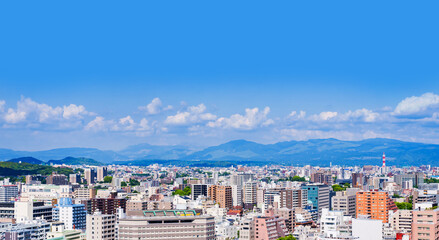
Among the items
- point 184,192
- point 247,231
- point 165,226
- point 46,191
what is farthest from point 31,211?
point 184,192

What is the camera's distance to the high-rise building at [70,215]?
1347 inches

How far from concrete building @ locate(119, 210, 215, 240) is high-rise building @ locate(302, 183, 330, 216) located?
2160 centimetres

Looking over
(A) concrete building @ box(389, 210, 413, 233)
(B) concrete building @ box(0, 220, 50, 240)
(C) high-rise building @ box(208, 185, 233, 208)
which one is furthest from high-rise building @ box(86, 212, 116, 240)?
(C) high-rise building @ box(208, 185, 233, 208)

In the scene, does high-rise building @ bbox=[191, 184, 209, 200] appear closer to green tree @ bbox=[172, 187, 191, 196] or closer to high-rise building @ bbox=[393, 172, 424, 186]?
green tree @ bbox=[172, 187, 191, 196]

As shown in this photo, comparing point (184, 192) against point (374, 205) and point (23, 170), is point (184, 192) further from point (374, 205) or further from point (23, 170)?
point (23, 170)

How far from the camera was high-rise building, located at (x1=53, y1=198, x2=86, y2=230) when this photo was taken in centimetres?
3422

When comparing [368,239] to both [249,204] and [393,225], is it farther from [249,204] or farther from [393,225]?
[249,204]

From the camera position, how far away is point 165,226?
2484 cm

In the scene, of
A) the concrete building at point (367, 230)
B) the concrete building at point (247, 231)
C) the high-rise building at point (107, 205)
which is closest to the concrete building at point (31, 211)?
the high-rise building at point (107, 205)

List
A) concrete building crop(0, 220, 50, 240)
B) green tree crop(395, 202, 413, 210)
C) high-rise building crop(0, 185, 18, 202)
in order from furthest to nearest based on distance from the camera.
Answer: high-rise building crop(0, 185, 18, 202), green tree crop(395, 202, 413, 210), concrete building crop(0, 220, 50, 240)

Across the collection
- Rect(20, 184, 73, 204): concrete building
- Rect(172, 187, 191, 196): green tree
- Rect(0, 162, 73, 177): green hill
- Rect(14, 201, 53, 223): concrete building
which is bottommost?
Rect(172, 187, 191, 196): green tree

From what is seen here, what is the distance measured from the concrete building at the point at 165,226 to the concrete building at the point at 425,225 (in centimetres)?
715

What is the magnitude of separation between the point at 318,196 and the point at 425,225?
942 inches

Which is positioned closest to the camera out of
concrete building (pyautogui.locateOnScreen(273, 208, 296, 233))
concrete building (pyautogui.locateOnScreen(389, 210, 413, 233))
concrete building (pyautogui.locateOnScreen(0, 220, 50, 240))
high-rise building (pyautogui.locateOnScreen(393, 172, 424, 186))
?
concrete building (pyautogui.locateOnScreen(0, 220, 50, 240))
